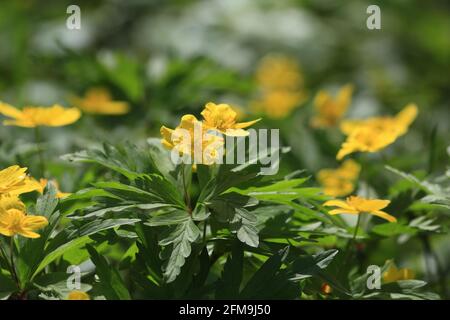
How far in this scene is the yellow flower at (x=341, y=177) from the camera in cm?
154

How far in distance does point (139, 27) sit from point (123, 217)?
2.56 m

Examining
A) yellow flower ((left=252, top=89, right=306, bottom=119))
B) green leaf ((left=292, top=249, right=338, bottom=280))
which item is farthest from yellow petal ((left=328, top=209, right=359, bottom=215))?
yellow flower ((left=252, top=89, right=306, bottom=119))

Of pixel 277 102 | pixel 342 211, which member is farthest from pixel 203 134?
pixel 277 102

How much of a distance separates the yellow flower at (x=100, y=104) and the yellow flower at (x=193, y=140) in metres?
0.94

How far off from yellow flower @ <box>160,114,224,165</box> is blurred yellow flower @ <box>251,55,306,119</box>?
1.35 metres

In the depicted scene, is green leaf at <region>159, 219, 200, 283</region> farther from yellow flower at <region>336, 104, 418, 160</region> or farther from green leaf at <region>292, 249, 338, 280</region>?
yellow flower at <region>336, 104, 418, 160</region>

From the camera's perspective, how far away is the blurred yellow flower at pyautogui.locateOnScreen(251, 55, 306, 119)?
2.55 meters

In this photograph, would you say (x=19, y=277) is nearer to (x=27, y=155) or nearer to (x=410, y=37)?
(x=27, y=155)

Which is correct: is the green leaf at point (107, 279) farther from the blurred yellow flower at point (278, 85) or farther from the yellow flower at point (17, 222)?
the blurred yellow flower at point (278, 85)

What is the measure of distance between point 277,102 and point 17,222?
5.55ft

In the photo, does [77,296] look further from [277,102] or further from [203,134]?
[277,102]

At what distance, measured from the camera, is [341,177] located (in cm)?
160

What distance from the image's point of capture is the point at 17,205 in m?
1.02

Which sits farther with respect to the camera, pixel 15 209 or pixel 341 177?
pixel 341 177
